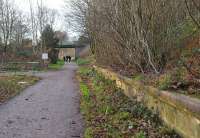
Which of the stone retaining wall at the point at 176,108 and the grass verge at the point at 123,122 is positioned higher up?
the stone retaining wall at the point at 176,108

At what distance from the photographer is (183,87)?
6910mm

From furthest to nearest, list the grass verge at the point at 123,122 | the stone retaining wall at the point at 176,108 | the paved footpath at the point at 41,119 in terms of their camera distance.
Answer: the paved footpath at the point at 41,119 → the grass verge at the point at 123,122 → the stone retaining wall at the point at 176,108

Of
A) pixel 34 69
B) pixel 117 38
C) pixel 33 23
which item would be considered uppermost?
pixel 33 23

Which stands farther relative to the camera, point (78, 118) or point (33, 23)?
point (33, 23)

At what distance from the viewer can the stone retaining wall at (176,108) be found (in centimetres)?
531

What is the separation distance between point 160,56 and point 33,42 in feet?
184

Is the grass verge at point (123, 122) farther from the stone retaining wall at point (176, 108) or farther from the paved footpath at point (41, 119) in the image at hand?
the paved footpath at point (41, 119)

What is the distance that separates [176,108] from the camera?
6172 mm

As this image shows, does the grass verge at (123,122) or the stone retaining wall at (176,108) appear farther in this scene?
the grass verge at (123,122)

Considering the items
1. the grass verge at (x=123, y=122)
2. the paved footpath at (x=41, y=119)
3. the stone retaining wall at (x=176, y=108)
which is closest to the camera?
the stone retaining wall at (x=176, y=108)

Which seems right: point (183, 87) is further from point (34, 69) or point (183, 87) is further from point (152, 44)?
point (34, 69)

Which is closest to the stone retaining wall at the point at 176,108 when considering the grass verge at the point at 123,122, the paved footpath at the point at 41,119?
the grass verge at the point at 123,122

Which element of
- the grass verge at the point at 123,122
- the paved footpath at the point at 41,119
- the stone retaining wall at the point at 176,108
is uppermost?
the stone retaining wall at the point at 176,108

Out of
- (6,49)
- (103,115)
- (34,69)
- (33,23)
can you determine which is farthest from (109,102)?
(33,23)
